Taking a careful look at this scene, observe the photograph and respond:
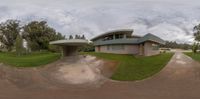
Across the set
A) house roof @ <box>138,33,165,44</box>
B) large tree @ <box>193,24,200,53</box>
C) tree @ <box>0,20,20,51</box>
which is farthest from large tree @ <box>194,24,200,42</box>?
tree @ <box>0,20,20,51</box>

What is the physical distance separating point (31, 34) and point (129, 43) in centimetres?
2609

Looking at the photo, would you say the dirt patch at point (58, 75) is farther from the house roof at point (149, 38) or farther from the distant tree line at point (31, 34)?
the distant tree line at point (31, 34)

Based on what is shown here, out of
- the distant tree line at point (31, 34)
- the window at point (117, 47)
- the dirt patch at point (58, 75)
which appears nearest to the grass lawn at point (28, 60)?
the dirt patch at point (58, 75)

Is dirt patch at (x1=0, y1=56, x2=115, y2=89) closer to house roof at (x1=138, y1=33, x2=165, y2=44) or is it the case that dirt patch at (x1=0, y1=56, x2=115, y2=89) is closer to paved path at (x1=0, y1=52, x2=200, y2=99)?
→ paved path at (x1=0, y1=52, x2=200, y2=99)

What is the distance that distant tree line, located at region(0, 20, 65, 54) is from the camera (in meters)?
50.9

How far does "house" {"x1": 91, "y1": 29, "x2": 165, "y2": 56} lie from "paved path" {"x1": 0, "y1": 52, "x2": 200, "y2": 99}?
45.2ft

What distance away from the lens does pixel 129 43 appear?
34469mm

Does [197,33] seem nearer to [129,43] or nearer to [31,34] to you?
[129,43]

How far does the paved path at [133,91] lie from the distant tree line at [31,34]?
3641 cm

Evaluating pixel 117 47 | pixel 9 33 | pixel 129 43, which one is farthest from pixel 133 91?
pixel 9 33

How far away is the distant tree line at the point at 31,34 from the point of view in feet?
167

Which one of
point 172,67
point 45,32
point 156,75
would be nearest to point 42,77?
point 156,75

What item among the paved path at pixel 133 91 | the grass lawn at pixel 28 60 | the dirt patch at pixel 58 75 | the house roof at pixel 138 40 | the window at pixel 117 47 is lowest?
the paved path at pixel 133 91

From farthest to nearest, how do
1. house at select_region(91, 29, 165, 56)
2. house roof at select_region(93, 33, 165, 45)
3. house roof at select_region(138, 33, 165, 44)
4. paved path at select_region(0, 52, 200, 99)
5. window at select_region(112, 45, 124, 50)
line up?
window at select_region(112, 45, 124, 50) → house at select_region(91, 29, 165, 56) → house roof at select_region(93, 33, 165, 45) → house roof at select_region(138, 33, 165, 44) → paved path at select_region(0, 52, 200, 99)
